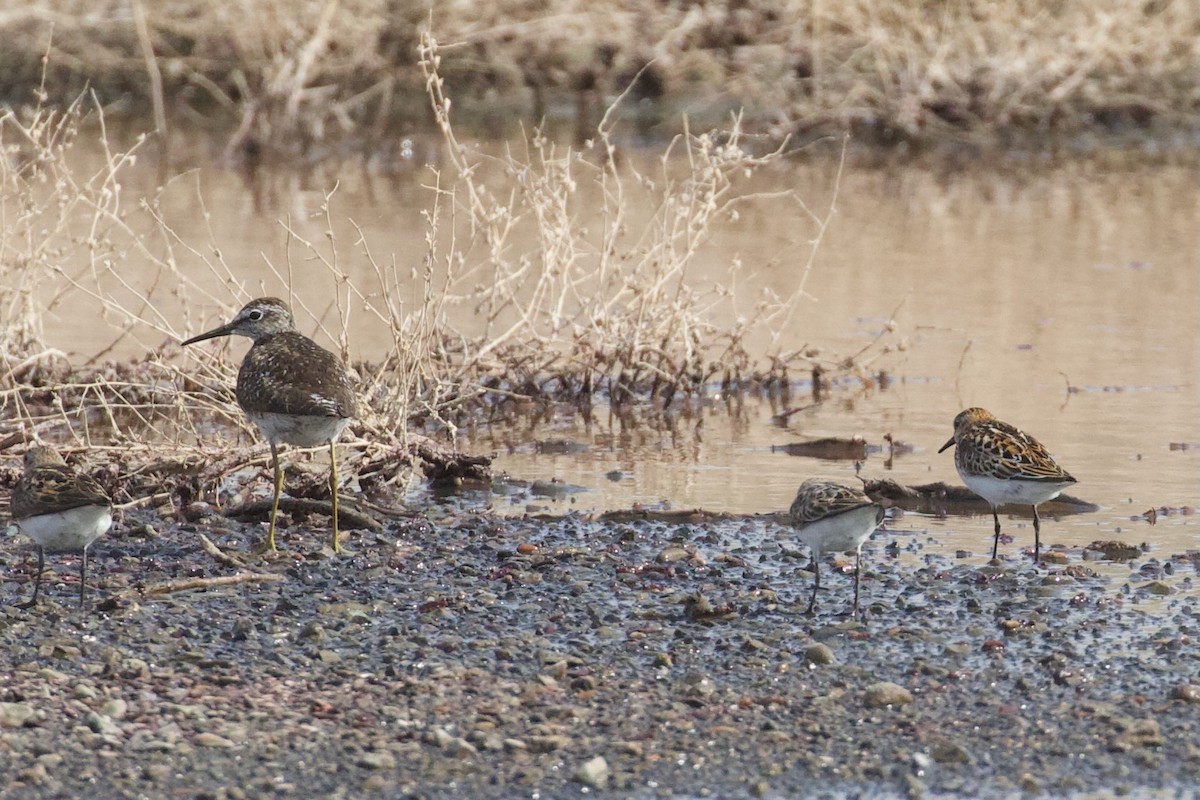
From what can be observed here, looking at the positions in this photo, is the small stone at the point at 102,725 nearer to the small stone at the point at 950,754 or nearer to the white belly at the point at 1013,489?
the small stone at the point at 950,754

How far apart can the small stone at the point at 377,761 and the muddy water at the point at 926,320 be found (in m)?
3.75

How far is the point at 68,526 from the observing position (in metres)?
A: 7.12

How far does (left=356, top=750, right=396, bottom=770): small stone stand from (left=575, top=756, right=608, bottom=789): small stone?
58cm

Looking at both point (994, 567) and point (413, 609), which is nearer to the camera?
point (413, 609)

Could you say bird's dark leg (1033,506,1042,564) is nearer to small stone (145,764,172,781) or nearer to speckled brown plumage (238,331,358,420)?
speckled brown plumage (238,331,358,420)

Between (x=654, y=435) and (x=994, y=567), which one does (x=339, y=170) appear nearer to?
(x=654, y=435)

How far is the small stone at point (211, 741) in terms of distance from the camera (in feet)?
19.1

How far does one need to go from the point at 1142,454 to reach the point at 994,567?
2.85m

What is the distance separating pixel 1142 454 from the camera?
420 inches

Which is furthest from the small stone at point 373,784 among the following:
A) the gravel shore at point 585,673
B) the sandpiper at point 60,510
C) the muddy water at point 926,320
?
the muddy water at point 926,320

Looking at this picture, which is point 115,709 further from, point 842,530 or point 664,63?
point 664,63

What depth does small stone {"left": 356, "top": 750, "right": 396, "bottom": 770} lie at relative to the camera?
5.72m

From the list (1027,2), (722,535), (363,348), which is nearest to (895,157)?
(1027,2)

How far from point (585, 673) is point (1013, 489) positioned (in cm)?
265
